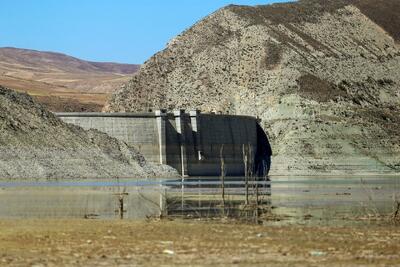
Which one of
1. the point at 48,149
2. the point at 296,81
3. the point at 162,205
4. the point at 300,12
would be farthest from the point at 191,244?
the point at 300,12

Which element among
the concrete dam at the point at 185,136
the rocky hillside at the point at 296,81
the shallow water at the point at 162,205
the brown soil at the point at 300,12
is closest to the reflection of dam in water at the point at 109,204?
the shallow water at the point at 162,205

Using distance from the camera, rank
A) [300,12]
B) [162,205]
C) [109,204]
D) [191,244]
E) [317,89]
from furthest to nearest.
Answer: [300,12], [317,89], [109,204], [162,205], [191,244]

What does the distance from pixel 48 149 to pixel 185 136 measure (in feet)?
114

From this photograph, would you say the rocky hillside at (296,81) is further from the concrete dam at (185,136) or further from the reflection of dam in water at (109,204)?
the reflection of dam in water at (109,204)

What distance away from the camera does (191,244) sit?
3122cm

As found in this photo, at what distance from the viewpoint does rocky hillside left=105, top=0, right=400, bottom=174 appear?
475ft

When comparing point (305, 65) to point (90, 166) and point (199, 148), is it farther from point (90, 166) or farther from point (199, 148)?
point (90, 166)

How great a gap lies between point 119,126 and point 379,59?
213ft

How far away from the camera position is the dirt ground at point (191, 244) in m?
27.2

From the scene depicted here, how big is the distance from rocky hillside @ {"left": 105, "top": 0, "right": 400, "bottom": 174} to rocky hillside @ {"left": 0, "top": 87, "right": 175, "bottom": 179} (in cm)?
3412

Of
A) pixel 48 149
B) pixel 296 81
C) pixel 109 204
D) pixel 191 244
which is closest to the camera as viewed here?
pixel 191 244

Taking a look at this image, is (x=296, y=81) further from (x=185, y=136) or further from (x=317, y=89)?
(x=185, y=136)

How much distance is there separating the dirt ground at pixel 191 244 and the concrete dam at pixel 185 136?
86964 millimetres

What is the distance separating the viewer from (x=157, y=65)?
168625mm
